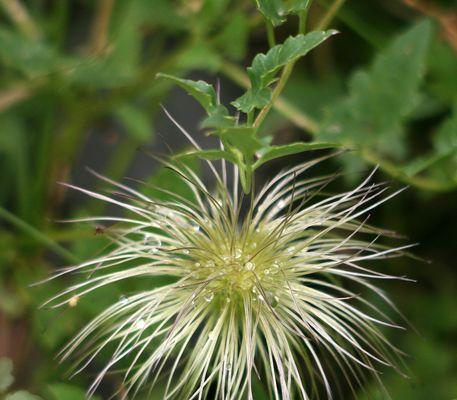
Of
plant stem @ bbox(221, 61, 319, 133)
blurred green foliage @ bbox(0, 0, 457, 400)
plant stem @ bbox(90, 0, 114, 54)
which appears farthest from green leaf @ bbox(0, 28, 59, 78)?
plant stem @ bbox(221, 61, 319, 133)

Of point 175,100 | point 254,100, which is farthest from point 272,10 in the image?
point 175,100

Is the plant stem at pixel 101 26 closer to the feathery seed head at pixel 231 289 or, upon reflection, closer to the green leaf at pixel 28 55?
the green leaf at pixel 28 55

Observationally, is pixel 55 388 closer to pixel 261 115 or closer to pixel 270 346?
pixel 270 346

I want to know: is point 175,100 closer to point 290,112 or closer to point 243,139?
point 290,112

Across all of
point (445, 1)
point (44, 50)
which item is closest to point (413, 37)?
point (445, 1)

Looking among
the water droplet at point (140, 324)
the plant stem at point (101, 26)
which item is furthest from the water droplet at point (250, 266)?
the plant stem at point (101, 26)

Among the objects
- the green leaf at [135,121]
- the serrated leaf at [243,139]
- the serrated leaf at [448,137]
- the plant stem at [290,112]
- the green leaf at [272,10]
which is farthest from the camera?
the green leaf at [135,121]

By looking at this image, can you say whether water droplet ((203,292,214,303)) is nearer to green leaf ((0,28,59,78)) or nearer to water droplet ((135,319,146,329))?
water droplet ((135,319,146,329))
